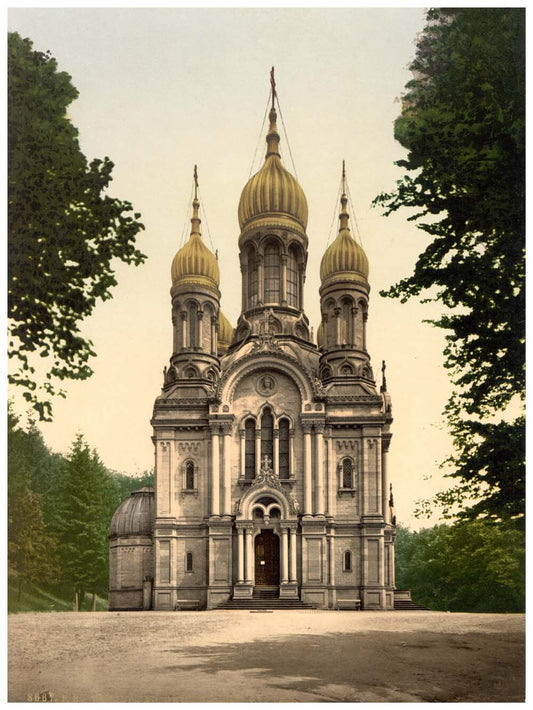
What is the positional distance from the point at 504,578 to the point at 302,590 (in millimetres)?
9378

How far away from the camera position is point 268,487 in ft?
128

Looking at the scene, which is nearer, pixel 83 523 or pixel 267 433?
pixel 83 523

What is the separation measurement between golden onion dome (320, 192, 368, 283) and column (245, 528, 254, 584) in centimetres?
1431

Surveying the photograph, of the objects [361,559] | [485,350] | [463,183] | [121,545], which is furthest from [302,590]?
[463,183]

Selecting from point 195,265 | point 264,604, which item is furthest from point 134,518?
point 195,265

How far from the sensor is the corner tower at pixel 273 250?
1726 inches

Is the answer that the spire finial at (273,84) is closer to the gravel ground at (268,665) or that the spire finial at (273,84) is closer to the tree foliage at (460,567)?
the gravel ground at (268,665)

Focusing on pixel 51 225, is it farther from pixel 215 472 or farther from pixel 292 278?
pixel 292 278

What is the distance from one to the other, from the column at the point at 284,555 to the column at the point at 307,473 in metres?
1.32

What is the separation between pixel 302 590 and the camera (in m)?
37.8

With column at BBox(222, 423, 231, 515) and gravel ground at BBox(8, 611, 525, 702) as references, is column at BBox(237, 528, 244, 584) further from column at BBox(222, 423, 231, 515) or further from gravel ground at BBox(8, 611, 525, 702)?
gravel ground at BBox(8, 611, 525, 702)

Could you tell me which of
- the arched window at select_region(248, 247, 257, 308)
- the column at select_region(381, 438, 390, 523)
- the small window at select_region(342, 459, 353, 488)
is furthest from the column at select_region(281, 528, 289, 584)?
the arched window at select_region(248, 247, 257, 308)

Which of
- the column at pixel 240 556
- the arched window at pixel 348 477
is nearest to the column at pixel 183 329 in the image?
the column at pixel 240 556

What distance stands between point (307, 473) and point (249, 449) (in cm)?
297
